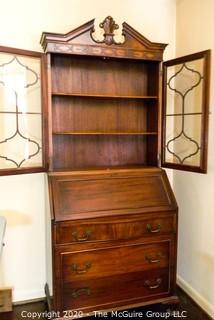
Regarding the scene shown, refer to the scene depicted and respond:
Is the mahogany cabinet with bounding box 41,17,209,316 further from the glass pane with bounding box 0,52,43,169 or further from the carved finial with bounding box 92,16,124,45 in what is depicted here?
the glass pane with bounding box 0,52,43,169

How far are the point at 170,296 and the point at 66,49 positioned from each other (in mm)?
1959

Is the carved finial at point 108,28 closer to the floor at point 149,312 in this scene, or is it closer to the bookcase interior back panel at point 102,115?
the bookcase interior back panel at point 102,115

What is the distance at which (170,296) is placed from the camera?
7.29ft

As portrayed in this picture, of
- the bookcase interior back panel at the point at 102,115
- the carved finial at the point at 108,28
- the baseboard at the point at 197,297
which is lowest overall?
the baseboard at the point at 197,297

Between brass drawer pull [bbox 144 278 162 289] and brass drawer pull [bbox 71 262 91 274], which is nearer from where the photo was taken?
brass drawer pull [bbox 71 262 91 274]

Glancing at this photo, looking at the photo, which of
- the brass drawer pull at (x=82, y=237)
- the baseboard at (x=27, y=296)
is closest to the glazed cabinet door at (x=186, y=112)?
the brass drawer pull at (x=82, y=237)

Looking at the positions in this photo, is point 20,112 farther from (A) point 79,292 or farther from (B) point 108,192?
(A) point 79,292

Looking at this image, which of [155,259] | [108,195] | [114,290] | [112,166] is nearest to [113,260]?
[114,290]

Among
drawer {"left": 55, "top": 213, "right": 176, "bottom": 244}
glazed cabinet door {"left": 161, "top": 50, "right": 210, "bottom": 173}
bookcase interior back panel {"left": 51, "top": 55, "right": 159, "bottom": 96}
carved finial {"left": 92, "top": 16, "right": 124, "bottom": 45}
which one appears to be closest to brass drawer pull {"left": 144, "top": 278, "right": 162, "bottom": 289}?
drawer {"left": 55, "top": 213, "right": 176, "bottom": 244}

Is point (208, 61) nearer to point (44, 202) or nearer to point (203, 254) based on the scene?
point (203, 254)

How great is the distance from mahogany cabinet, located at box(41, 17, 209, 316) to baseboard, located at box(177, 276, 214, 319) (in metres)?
0.24

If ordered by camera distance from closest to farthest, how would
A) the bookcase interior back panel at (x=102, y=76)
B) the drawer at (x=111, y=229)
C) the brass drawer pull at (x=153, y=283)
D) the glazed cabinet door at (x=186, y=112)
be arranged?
the drawer at (x=111, y=229) → the glazed cabinet door at (x=186, y=112) → the brass drawer pull at (x=153, y=283) → the bookcase interior back panel at (x=102, y=76)

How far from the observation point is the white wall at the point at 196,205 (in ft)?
7.09

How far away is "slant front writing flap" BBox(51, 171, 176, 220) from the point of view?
6.48 feet
